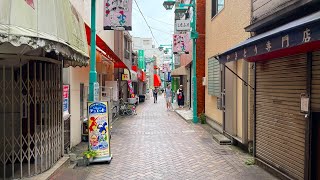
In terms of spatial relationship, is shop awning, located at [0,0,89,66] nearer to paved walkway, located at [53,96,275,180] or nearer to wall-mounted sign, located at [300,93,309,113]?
paved walkway, located at [53,96,275,180]

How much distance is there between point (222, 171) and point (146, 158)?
2.35 metres

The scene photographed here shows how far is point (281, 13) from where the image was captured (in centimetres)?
695

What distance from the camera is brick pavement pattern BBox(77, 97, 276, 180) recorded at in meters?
7.99

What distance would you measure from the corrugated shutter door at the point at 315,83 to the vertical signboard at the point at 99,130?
5174 millimetres

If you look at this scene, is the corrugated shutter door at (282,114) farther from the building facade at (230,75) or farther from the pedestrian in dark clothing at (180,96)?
the pedestrian in dark clothing at (180,96)

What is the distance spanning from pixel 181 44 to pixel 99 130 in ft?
54.8

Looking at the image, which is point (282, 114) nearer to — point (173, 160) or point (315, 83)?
point (315, 83)

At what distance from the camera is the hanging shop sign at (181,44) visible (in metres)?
24.8

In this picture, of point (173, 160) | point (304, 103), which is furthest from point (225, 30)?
point (304, 103)

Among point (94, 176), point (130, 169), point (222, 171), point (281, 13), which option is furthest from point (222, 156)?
point (281, 13)

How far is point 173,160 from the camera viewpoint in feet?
31.2

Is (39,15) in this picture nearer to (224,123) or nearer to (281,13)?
(281,13)

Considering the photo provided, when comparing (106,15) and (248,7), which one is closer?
(248,7)

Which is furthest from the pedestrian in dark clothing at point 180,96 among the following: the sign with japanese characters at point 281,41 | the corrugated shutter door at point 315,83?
the corrugated shutter door at point 315,83
